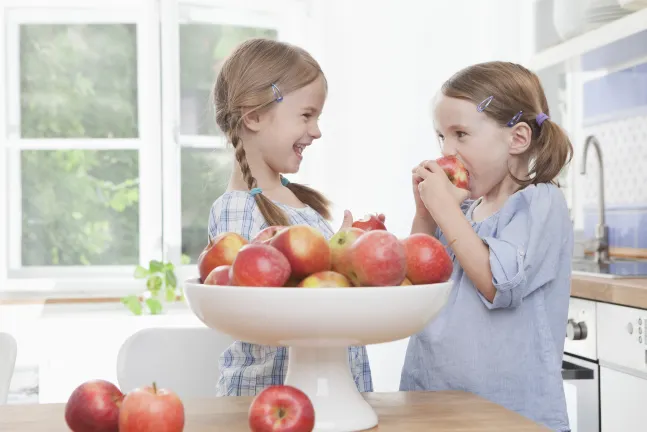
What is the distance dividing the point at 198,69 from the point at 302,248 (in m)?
2.94

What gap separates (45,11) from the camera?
12.3 ft

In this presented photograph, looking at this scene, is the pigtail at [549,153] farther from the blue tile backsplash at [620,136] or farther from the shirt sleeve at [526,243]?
the blue tile backsplash at [620,136]

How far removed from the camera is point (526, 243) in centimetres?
142

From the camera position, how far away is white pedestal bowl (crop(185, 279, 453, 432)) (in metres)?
0.95

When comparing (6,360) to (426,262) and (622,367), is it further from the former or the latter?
(622,367)

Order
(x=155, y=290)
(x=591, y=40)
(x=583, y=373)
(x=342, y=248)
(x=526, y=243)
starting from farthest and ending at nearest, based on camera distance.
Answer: (x=155, y=290) → (x=591, y=40) → (x=583, y=373) → (x=526, y=243) → (x=342, y=248)

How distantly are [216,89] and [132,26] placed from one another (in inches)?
90.1

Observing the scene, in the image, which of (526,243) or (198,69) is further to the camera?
(198,69)

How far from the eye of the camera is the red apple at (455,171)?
5.06 feet

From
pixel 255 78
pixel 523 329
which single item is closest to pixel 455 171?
pixel 523 329

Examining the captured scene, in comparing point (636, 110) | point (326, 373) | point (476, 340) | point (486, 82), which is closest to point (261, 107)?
point (486, 82)

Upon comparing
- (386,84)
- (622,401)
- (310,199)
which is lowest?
(622,401)

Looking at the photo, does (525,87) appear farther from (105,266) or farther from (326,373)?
(105,266)

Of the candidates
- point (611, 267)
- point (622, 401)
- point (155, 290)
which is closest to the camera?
point (622, 401)
